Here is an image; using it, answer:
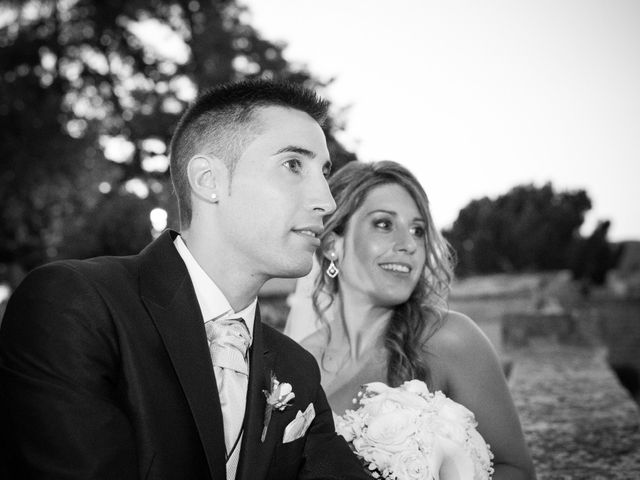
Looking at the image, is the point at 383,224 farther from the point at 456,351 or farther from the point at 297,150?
the point at 297,150

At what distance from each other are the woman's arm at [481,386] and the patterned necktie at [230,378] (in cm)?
143

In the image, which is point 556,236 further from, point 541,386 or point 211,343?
point 211,343

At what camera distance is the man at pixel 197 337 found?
1383 millimetres

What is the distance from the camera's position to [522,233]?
132 ft

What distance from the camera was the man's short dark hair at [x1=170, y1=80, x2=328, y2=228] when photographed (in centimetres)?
211

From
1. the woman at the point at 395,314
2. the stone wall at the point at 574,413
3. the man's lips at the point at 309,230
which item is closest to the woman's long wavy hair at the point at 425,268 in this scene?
the woman at the point at 395,314

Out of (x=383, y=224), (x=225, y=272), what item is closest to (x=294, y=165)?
(x=225, y=272)

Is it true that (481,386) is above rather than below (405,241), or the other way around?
below

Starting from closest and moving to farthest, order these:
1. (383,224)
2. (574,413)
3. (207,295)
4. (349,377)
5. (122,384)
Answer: (122,384)
(207,295)
(349,377)
(383,224)
(574,413)

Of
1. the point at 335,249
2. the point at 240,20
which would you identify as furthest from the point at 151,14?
the point at 335,249

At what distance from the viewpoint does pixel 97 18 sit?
1772 cm

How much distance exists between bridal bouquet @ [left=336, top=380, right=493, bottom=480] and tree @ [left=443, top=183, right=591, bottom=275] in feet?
122

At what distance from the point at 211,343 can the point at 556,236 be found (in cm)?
4311

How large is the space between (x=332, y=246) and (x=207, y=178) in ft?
6.28
